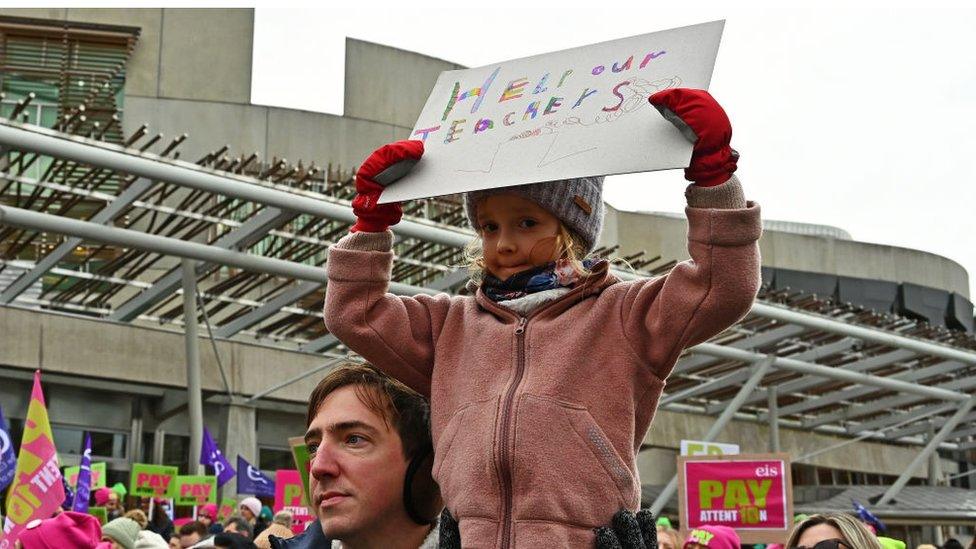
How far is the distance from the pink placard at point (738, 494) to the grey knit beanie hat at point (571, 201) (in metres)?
8.77

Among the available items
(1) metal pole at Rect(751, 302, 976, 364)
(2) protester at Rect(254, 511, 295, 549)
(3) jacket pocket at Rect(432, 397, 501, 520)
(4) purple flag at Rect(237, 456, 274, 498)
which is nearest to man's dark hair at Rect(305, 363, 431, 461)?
(3) jacket pocket at Rect(432, 397, 501, 520)

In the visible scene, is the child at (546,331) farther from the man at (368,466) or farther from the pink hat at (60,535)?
the pink hat at (60,535)

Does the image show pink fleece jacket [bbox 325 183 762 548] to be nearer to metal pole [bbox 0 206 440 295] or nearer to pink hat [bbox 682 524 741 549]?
pink hat [bbox 682 524 741 549]

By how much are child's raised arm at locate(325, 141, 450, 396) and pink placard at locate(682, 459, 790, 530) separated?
28.9ft

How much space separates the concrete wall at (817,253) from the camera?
3484 centimetres

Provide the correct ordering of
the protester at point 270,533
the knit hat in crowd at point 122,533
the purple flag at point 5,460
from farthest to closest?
the purple flag at point 5,460 < the knit hat in crowd at point 122,533 < the protester at point 270,533

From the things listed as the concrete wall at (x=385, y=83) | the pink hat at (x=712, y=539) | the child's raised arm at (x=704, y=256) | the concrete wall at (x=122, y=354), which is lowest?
the pink hat at (x=712, y=539)

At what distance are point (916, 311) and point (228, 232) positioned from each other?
27.8 m

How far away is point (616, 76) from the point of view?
2916 mm

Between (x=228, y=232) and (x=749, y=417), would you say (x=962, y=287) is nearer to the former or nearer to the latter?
(x=749, y=417)

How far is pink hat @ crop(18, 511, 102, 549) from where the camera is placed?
18.6ft

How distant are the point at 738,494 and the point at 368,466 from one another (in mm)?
9236

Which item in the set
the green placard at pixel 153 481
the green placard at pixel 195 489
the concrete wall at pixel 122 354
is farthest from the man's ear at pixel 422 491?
the concrete wall at pixel 122 354

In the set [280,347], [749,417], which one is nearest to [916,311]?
[749,417]
